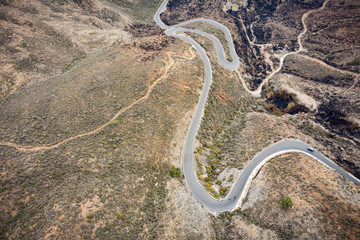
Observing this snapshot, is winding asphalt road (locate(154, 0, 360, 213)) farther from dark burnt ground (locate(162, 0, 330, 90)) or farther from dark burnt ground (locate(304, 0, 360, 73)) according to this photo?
dark burnt ground (locate(304, 0, 360, 73))

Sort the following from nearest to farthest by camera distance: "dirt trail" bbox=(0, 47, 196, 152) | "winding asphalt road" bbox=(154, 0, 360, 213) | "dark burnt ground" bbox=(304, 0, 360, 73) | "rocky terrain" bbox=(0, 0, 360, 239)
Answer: "rocky terrain" bbox=(0, 0, 360, 239)
"dirt trail" bbox=(0, 47, 196, 152)
"winding asphalt road" bbox=(154, 0, 360, 213)
"dark burnt ground" bbox=(304, 0, 360, 73)

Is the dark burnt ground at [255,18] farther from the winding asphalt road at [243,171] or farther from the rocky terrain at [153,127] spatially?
the winding asphalt road at [243,171]

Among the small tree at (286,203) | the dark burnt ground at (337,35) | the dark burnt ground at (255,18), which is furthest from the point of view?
the dark burnt ground at (255,18)

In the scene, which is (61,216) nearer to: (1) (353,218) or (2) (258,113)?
(1) (353,218)

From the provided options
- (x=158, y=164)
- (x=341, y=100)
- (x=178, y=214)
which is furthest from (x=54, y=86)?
(x=341, y=100)

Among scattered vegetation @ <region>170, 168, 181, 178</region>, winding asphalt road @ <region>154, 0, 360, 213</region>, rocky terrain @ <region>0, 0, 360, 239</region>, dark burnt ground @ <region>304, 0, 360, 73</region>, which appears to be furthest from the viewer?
dark burnt ground @ <region>304, 0, 360, 73</region>

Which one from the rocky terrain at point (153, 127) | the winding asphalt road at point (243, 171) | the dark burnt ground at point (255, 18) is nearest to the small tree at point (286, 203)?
the rocky terrain at point (153, 127)

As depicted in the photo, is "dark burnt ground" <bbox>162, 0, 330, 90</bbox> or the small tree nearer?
the small tree

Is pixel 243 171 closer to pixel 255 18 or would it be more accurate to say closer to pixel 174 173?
pixel 174 173

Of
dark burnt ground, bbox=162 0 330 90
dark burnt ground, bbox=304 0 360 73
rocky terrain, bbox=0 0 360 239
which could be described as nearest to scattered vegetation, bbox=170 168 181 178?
rocky terrain, bbox=0 0 360 239
